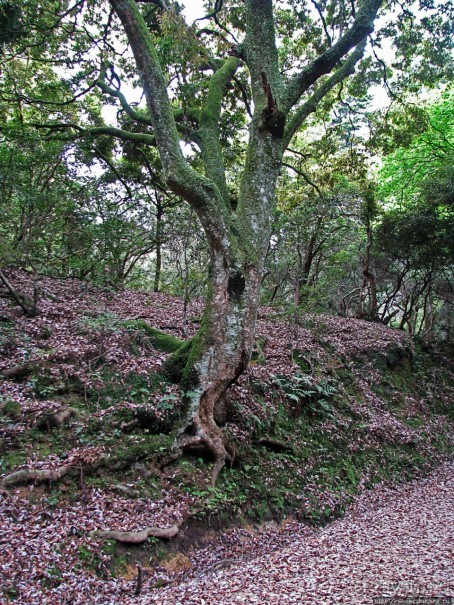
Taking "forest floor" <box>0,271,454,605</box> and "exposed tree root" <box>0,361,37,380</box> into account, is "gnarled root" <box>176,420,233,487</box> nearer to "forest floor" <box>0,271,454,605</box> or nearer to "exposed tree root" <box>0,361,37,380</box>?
"forest floor" <box>0,271,454,605</box>

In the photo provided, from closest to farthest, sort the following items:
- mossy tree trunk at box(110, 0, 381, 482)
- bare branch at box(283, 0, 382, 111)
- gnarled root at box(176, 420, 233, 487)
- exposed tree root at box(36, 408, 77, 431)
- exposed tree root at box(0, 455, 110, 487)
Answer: exposed tree root at box(0, 455, 110, 487) < exposed tree root at box(36, 408, 77, 431) < gnarled root at box(176, 420, 233, 487) < mossy tree trunk at box(110, 0, 381, 482) < bare branch at box(283, 0, 382, 111)

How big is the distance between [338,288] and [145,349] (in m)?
Answer: 13.5

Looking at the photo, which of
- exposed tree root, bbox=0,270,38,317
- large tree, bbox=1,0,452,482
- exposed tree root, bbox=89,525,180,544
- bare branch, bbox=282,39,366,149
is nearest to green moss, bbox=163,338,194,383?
large tree, bbox=1,0,452,482

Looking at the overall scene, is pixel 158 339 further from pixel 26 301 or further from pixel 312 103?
pixel 312 103

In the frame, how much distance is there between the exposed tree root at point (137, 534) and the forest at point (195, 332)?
2cm

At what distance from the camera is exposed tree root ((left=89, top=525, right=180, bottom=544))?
394 cm

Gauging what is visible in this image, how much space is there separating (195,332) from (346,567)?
516cm

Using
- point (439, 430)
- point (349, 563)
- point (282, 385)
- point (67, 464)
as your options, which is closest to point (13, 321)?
point (67, 464)

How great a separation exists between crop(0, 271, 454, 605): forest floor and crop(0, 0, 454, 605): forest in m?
0.03

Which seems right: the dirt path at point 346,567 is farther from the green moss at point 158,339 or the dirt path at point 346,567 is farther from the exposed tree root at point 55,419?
the green moss at point 158,339

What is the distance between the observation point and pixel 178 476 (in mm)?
5004

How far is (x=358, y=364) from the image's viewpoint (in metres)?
10.7

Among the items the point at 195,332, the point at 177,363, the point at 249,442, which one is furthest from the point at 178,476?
the point at 195,332

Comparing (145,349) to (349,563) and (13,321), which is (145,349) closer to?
(13,321)
